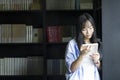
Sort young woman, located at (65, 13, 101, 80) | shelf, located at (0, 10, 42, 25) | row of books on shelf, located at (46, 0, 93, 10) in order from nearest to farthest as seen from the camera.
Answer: young woman, located at (65, 13, 101, 80) → row of books on shelf, located at (46, 0, 93, 10) → shelf, located at (0, 10, 42, 25)

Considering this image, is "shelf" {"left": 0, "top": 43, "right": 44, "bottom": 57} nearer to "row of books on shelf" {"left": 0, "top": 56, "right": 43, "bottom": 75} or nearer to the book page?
"row of books on shelf" {"left": 0, "top": 56, "right": 43, "bottom": 75}

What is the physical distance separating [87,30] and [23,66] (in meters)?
1.84

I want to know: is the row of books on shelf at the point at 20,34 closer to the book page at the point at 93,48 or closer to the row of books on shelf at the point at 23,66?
the row of books on shelf at the point at 23,66

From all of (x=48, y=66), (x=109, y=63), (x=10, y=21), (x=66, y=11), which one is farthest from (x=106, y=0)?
(x=10, y=21)

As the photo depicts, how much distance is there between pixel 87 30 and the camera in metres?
2.23

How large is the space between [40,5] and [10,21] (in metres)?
0.54

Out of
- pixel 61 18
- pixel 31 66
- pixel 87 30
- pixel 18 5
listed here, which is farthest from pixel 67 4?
pixel 87 30

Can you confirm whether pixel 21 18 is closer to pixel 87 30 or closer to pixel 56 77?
pixel 56 77

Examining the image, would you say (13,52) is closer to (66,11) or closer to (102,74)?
(66,11)

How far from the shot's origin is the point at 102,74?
9.04 feet

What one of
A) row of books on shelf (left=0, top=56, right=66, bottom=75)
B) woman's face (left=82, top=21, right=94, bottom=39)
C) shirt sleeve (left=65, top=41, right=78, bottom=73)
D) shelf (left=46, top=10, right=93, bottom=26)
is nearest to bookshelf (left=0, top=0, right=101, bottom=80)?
row of books on shelf (left=0, top=56, right=66, bottom=75)

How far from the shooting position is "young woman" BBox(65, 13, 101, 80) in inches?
84.9

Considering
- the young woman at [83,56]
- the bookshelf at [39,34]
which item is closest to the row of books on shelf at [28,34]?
the bookshelf at [39,34]

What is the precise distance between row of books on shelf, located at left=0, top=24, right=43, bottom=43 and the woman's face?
1660 millimetres
